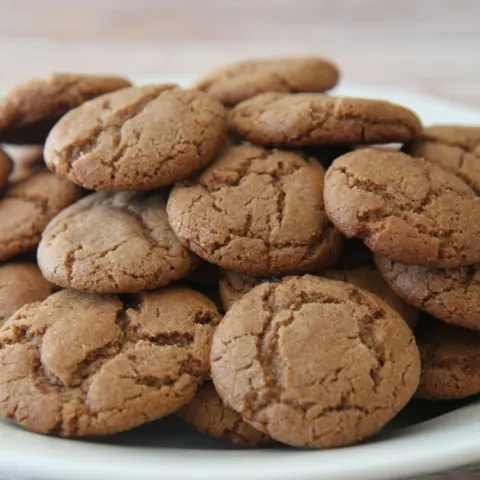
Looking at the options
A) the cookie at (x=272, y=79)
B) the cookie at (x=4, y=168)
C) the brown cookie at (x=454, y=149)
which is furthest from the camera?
the cookie at (x=272, y=79)

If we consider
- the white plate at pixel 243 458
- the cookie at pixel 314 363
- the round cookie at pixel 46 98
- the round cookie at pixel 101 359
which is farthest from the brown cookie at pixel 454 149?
the round cookie at pixel 46 98

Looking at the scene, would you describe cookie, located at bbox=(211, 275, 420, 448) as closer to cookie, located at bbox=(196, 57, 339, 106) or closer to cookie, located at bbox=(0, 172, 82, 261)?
cookie, located at bbox=(0, 172, 82, 261)

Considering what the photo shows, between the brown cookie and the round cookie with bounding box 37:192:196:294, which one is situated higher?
the brown cookie

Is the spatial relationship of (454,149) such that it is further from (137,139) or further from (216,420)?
(216,420)

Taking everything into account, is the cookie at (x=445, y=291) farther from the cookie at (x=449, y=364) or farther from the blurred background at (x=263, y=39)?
the blurred background at (x=263, y=39)

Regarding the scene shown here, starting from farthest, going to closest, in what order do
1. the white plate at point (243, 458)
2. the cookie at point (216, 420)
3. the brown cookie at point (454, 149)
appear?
the brown cookie at point (454, 149) → the cookie at point (216, 420) → the white plate at point (243, 458)

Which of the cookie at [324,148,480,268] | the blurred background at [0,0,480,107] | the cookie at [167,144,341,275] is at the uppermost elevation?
the cookie at [324,148,480,268]

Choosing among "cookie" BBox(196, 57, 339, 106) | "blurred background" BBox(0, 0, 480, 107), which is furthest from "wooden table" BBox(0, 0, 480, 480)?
"cookie" BBox(196, 57, 339, 106)

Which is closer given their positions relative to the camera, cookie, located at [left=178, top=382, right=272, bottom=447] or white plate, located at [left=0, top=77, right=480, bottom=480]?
white plate, located at [left=0, top=77, right=480, bottom=480]
